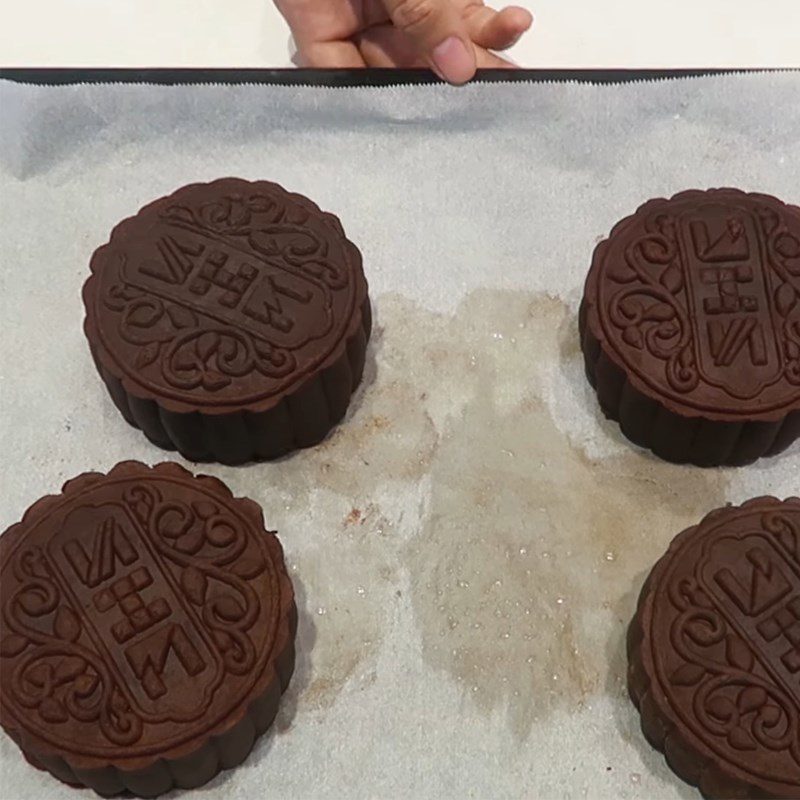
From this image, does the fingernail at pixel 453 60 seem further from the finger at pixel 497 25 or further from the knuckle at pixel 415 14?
the finger at pixel 497 25

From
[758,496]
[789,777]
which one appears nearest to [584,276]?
[758,496]

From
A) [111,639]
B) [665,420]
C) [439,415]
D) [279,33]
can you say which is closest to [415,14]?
[279,33]

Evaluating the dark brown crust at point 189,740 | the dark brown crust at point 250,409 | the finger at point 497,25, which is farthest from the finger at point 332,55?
the dark brown crust at point 189,740

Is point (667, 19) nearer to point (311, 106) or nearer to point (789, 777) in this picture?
point (311, 106)

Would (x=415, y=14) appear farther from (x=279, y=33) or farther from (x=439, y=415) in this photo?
(x=439, y=415)

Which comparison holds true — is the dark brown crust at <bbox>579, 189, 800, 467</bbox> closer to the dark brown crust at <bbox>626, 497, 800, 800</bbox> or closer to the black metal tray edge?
the dark brown crust at <bbox>626, 497, 800, 800</bbox>

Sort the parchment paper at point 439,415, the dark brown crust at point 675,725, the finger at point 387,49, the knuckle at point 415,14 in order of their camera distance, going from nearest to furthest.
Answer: the dark brown crust at point 675,725 → the parchment paper at point 439,415 → the knuckle at point 415,14 → the finger at point 387,49
